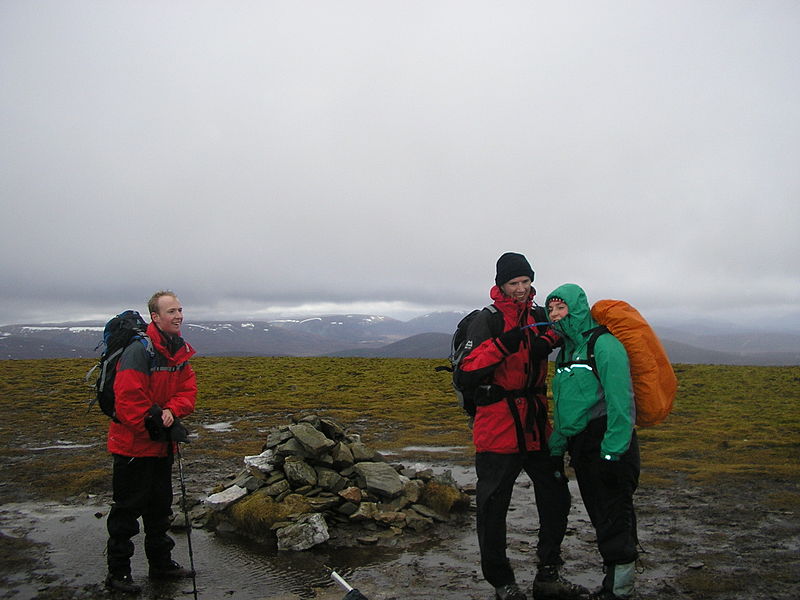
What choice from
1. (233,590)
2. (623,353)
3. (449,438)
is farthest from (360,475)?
(449,438)

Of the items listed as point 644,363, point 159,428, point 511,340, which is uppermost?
point 511,340

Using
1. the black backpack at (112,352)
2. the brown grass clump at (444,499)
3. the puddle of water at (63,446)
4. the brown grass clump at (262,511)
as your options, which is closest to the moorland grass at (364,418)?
the puddle of water at (63,446)

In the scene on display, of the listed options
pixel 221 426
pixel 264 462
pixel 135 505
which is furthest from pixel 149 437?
pixel 221 426

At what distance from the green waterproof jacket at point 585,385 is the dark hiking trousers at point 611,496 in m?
0.15

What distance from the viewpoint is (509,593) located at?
5668 millimetres

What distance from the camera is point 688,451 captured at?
15.8 metres

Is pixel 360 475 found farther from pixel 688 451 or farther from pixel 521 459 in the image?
pixel 688 451

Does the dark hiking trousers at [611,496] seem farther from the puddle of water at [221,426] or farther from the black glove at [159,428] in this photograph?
the puddle of water at [221,426]

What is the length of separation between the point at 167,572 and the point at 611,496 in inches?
229

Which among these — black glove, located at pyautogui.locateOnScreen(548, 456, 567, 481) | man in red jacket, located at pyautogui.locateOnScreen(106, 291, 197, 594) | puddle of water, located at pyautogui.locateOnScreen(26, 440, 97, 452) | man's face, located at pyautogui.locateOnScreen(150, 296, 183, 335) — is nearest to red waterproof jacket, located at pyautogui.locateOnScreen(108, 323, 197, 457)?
man in red jacket, located at pyautogui.locateOnScreen(106, 291, 197, 594)

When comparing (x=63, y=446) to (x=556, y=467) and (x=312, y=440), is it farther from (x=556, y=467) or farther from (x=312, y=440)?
(x=556, y=467)

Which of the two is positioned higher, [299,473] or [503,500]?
[503,500]

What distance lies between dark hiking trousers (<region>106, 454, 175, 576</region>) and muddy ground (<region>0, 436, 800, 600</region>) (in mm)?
471

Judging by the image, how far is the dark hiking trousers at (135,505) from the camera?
6.72m
